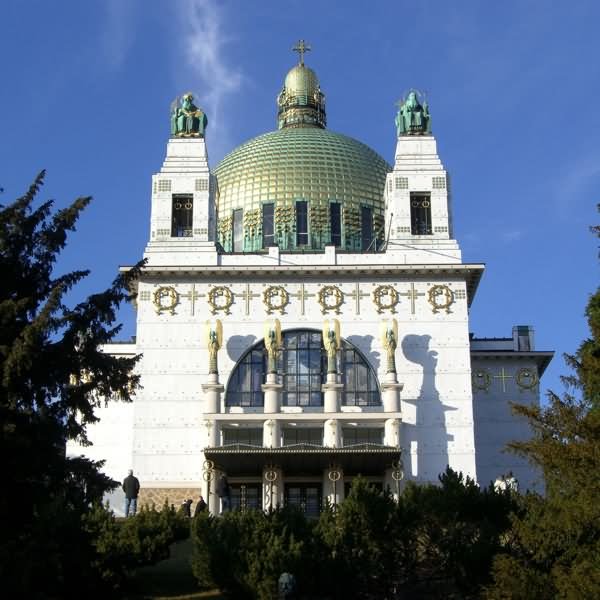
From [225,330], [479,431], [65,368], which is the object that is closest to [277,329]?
[225,330]

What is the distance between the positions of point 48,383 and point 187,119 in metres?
26.1

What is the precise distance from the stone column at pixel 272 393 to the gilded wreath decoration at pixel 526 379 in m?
11.1

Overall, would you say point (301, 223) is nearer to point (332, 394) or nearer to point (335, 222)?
point (335, 222)

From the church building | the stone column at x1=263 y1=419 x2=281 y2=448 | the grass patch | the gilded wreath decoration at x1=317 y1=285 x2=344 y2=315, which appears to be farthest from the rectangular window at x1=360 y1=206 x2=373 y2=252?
the grass patch

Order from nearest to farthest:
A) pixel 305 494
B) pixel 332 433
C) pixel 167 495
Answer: pixel 332 433, pixel 167 495, pixel 305 494

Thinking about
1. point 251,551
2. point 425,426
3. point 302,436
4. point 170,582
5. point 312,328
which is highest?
point 312,328

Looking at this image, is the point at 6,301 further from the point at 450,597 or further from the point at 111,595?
the point at 450,597

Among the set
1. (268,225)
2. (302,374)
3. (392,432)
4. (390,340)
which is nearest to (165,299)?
(302,374)

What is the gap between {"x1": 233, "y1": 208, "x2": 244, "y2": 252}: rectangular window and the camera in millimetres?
50422

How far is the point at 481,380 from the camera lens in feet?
153

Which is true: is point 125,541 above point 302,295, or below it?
below

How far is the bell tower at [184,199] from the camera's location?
44219 mm

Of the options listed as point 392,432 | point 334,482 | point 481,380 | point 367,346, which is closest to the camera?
point 334,482

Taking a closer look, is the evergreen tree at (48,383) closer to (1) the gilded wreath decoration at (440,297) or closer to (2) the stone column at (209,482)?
(2) the stone column at (209,482)
